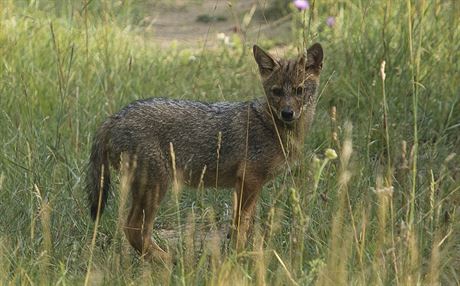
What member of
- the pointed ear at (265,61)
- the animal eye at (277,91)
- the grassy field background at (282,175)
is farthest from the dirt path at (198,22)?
the animal eye at (277,91)

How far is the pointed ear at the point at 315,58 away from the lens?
16.8 feet

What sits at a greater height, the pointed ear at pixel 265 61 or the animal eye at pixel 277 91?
the pointed ear at pixel 265 61

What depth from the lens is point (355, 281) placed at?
3.93 metres

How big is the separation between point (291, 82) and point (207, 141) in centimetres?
52

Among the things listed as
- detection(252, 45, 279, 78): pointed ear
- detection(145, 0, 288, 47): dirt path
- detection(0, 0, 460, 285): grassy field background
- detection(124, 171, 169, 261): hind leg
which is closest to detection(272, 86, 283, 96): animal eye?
detection(252, 45, 279, 78): pointed ear

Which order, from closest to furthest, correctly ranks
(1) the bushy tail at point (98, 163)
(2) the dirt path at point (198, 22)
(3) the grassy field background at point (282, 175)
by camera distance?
(3) the grassy field background at point (282, 175), (1) the bushy tail at point (98, 163), (2) the dirt path at point (198, 22)

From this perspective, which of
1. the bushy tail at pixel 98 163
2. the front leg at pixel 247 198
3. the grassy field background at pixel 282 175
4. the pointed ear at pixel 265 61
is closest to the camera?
the grassy field background at pixel 282 175

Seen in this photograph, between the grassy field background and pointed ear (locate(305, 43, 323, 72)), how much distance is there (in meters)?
0.09

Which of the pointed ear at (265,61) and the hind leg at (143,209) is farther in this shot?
the pointed ear at (265,61)

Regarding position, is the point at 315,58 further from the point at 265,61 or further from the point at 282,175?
the point at 282,175

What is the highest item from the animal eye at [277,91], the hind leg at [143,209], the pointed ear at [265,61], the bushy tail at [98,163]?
the pointed ear at [265,61]

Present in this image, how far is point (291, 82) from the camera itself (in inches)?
201

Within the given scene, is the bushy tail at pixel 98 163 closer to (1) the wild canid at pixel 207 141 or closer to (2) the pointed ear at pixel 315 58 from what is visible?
(1) the wild canid at pixel 207 141

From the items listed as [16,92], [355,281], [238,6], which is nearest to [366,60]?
[16,92]
